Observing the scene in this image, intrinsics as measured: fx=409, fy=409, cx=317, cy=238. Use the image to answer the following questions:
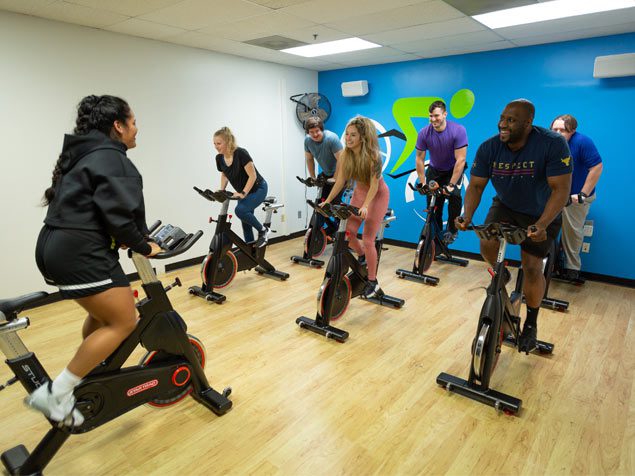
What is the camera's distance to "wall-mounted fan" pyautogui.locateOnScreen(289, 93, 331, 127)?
5871 mm

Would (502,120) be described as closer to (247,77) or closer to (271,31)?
(271,31)

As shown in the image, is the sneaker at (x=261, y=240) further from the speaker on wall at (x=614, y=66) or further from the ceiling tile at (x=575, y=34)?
the speaker on wall at (x=614, y=66)

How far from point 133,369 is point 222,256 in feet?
6.65

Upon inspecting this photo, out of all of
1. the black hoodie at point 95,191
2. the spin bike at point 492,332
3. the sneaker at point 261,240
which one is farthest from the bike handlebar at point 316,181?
the black hoodie at point 95,191

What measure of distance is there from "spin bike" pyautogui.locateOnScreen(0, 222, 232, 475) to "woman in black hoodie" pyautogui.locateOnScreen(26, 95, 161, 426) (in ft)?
0.27

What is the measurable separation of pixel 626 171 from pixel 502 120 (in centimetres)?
265

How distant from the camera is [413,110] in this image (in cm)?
541

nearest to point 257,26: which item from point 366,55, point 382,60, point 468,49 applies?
point 366,55

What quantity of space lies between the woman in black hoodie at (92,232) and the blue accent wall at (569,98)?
428 centimetres

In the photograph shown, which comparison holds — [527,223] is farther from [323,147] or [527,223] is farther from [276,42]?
[276,42]

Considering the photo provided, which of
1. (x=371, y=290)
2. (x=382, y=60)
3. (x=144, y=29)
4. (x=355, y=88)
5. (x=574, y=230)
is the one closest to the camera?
(x=371, y=290)

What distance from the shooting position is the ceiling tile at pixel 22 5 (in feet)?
9.65

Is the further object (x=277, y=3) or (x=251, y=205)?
(x=251, y=205)

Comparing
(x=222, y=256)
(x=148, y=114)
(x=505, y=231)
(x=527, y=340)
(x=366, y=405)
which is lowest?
(x=366, y=405)
